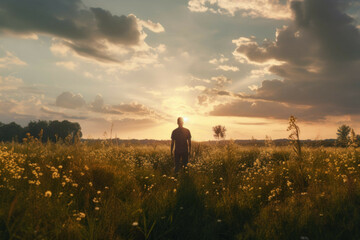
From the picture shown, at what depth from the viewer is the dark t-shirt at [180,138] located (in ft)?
33.0

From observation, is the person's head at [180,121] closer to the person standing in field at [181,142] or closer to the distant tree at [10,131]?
the person standing in field at [181,142]

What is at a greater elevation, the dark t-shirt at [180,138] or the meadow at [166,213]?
the dark t-shirt at [180,138]

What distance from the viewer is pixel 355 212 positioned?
355cm

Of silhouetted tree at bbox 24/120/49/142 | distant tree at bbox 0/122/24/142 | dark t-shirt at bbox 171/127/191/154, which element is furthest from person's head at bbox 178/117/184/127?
distant tree at bbox 0/122/24/142

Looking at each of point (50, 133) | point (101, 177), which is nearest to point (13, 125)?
point (50, 133)

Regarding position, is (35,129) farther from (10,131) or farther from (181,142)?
(181,142)

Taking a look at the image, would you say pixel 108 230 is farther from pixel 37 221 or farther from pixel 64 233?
pixel 37 221

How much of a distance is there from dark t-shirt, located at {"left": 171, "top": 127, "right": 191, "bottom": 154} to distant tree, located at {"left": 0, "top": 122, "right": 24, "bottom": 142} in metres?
64.3

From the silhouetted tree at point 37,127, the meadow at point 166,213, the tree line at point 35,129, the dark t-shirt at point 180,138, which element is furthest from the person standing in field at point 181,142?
the silhouetted tree at point 37,127

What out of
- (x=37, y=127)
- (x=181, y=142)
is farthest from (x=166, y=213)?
(x=37, y=127)

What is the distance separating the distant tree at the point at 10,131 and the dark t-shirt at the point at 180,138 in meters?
64.3

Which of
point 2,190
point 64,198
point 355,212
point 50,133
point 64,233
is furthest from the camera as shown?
point 50,133

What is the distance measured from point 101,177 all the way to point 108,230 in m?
2.65

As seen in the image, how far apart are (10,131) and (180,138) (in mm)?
66385
